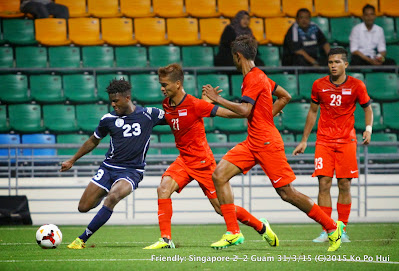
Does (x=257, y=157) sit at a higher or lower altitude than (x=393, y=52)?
lower

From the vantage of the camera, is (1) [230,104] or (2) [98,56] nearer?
(1) [230,104]

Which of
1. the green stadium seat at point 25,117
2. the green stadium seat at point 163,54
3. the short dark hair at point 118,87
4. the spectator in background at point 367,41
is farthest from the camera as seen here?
the green stadium seat at point 163,54

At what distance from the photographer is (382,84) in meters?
15.6

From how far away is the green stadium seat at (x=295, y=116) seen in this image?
48.6ft

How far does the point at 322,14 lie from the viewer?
17.9 metres

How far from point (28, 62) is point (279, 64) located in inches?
238

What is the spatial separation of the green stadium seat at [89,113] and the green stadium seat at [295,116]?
4000mm

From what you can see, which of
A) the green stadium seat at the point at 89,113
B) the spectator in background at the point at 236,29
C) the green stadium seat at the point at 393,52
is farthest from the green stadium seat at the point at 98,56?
the green stadium seat at the point at 393,52

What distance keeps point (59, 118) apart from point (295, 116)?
5260 millimetres

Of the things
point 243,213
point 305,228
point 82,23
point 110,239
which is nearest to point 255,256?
point 243,213

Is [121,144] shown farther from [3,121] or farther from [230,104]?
[3,121]

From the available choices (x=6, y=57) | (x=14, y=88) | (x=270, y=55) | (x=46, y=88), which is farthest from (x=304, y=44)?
(x=6, y=57)

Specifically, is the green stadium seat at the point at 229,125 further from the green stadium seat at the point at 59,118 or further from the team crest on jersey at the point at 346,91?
the team crest on jersey at the point at 346,91

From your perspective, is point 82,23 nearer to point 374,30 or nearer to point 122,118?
point 374,30
